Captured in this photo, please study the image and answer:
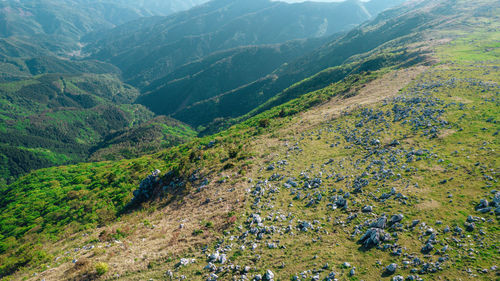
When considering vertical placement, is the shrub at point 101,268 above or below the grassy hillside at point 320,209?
above

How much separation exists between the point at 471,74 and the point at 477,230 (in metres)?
43.5

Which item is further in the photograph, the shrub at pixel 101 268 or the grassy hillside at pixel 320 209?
the shrub at pixel 101 268

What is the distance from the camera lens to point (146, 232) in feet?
71.8

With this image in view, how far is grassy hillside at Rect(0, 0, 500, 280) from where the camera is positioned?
14.1 meters

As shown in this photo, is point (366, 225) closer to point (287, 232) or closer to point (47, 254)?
point (287, 232)

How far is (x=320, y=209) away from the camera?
1895 centimetres

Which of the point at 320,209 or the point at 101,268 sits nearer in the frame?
the point at 101,268

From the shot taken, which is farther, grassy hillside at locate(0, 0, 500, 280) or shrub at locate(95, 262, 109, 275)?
shrub at locate(95, 262, 109, 275)

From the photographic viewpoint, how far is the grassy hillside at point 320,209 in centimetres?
1409

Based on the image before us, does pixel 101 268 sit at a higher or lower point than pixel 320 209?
higher

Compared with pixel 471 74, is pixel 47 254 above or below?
below

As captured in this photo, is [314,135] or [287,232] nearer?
[287,232]

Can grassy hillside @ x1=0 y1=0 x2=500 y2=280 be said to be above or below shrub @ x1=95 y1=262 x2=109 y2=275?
below

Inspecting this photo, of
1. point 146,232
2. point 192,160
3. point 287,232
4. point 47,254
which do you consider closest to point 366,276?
point 287,232
